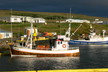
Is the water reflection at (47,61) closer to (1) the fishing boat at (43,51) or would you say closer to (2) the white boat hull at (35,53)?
(2) the white boat hull at (35,53)

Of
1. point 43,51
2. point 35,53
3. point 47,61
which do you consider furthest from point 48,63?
point 35,53

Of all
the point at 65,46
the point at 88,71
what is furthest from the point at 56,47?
the point at 88,71

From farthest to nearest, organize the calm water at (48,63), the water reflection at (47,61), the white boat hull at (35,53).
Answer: the white boat hull at (35,53), the water reflection at (47,61), the calm water at (48,63)

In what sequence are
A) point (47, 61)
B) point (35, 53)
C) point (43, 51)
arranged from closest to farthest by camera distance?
1. point (47, 61)
2. point (35, 53)
3. point (43, 51)

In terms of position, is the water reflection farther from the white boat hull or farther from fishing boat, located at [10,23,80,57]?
fishing boat, located at [10,23,80,57]

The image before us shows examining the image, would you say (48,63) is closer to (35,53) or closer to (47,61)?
(47,61)

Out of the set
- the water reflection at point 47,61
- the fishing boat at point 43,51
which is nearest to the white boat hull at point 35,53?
the fishing boat at point 43,51

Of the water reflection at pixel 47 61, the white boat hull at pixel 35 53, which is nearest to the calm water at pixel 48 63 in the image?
the water reflection at pixel 47 61

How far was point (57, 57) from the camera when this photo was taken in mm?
51844

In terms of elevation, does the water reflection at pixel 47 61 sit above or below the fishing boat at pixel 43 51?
below

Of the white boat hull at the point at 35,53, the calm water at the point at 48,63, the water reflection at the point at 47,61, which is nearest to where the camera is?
the calm water at the point at 48,63

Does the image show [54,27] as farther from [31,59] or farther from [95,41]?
[31,59]

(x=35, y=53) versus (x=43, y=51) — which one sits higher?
(x=43, y=51)

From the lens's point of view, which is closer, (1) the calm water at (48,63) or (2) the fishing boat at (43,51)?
(1) the calm water at (48,63)
